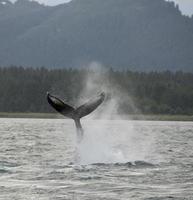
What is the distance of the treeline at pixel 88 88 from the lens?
155 meters

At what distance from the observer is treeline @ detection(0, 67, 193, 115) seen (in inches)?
6112

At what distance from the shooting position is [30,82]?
165750 millimetres

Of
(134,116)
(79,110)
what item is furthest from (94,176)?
(134,116)

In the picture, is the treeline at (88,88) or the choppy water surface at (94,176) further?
the treeline at (88,88)

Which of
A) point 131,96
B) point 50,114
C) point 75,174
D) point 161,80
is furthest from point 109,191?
point 161,80

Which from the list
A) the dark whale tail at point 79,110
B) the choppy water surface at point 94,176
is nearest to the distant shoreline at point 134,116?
the choppy water surface at point 94,176

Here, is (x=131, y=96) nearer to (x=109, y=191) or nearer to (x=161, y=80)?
(x=161, y=80)

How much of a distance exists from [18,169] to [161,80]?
15718 centimetres

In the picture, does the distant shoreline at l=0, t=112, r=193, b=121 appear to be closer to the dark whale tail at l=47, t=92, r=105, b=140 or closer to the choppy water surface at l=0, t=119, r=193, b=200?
the choppy water surface at l=0, t=119, r=193, b=200

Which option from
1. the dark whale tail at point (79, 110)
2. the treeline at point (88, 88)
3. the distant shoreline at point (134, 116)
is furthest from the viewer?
the treeline at point (88, 88)

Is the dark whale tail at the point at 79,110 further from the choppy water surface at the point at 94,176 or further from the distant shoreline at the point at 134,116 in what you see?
the distant shoreline at the point at 134,116

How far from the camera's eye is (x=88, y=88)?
528ft

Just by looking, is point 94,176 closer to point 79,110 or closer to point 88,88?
point 79,110

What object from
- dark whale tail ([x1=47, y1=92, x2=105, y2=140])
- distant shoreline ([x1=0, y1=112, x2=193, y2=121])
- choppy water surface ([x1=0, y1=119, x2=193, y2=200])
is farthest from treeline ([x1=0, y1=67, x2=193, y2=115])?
dark whale tail ([x1=47, y1=92, x2=105, y2=140])
